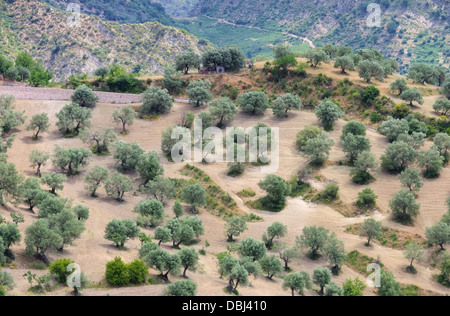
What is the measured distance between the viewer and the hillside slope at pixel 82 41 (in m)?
161

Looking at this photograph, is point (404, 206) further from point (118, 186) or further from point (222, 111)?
point (118, 186)

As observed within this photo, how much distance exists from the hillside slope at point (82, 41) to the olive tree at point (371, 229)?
354 feet

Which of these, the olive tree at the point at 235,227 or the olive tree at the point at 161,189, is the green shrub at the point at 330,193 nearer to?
the olive tree at the point at 235,227

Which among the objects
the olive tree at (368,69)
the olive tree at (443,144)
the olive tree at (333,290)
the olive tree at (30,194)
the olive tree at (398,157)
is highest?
the olive tree at (368,69)

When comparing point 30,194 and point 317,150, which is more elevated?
point 317,150

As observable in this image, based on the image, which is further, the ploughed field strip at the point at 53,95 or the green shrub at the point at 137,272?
the ploughed field strip at the point at 53,95

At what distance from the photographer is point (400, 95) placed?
9906cm

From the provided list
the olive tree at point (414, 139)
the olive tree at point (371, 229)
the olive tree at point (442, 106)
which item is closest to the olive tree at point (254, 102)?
the olive tree at point (414, 139)

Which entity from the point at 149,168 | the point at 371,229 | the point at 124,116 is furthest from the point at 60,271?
the point at 124,116

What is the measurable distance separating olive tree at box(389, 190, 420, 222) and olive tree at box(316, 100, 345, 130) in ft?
79.9

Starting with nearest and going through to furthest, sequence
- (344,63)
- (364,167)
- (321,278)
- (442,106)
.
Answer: (321,278), (364,167), (442,106), (344,63)

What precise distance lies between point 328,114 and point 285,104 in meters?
8.24

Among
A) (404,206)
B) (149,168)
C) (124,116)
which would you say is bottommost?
(404,206)

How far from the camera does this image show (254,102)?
98688mm
